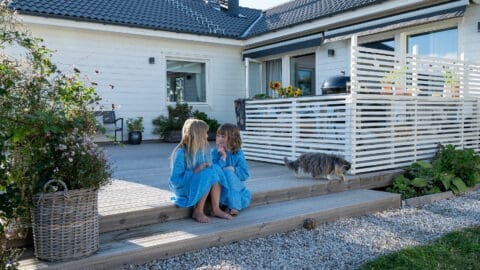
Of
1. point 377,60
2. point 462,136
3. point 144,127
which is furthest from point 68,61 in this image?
point 462,136

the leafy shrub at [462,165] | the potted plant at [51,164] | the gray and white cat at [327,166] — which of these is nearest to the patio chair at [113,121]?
the gray and white cat at [327,166]

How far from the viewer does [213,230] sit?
3252mm

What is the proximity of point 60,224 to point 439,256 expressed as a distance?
2704mm

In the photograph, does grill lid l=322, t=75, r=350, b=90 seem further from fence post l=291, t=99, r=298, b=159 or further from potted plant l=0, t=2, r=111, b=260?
potted plant l=0, t=2, r=111, b=260

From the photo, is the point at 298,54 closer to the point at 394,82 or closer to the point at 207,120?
the point at 207,120

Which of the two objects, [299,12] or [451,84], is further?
[299,12]

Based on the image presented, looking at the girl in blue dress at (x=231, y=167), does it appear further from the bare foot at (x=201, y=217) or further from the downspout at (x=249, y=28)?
the downspout at (x=249, y=28)

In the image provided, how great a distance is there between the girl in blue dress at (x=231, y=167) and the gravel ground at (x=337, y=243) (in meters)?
0.48

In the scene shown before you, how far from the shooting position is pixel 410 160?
599 cm

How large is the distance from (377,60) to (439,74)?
1485mm

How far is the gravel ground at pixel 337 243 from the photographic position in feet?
9.52

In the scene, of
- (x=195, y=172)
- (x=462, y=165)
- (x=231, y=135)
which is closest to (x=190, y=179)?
(x=195, y=172)

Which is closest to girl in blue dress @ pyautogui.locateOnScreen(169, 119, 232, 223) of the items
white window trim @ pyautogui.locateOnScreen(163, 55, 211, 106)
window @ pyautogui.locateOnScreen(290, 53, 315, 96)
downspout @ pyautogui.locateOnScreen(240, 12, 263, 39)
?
white window trim @ pyautogui.locateOnScreen(163, 55, 211, 106)

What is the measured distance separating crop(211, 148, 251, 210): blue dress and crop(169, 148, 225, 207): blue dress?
0.16m
